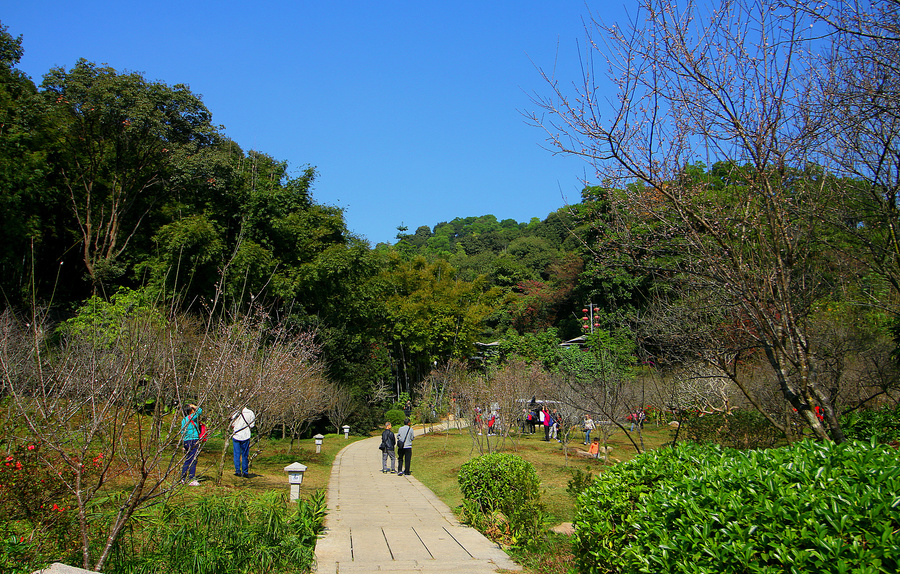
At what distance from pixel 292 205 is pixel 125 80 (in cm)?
823

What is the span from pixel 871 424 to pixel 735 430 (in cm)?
249

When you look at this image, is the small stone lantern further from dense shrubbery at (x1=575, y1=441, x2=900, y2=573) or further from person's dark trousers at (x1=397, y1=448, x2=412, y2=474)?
person's dark trousers at (x1=397, y1=448, x2=412, y2=474)

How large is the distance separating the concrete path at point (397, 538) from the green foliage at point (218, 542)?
373 mm

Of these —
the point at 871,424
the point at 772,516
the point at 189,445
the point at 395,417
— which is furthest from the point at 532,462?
the point at 395,417

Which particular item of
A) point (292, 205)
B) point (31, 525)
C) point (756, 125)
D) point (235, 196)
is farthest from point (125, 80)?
point (756, 125)

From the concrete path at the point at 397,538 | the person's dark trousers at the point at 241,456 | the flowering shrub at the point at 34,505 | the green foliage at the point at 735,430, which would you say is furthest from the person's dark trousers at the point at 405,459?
the flowering shrub at the point at 34,505

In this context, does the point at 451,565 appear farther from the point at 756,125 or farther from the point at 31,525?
the point at 756,125

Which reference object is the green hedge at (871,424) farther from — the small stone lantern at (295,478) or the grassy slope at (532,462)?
the small stone lantern at (295,478)

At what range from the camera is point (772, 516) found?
2.75 metres

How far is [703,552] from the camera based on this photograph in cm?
301

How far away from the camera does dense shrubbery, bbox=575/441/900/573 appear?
2.48 meters

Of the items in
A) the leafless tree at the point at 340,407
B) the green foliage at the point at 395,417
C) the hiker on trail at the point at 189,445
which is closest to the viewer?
the hiker on trail at the point at 189,445

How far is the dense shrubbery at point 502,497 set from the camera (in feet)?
23.8

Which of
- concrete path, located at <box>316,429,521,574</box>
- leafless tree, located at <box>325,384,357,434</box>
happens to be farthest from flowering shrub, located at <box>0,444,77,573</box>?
leafless tree, located at <box>325,384,357,434</box>
